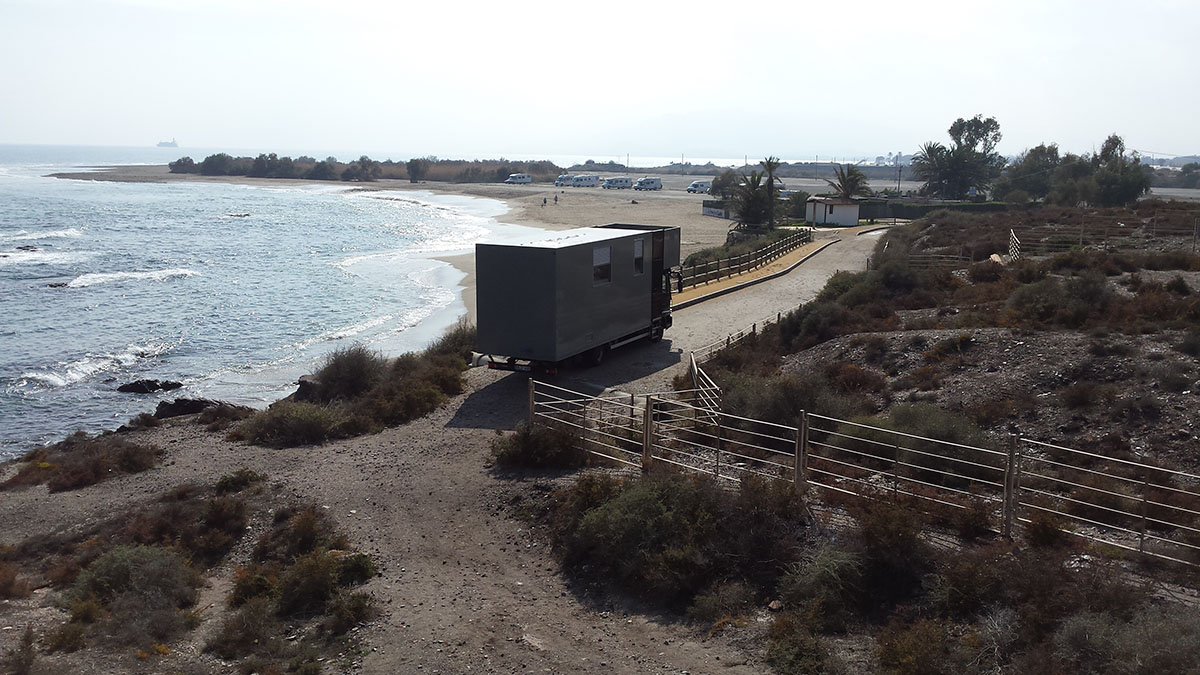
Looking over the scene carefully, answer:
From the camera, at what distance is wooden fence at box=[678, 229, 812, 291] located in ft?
107

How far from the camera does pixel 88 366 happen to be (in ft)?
92.8

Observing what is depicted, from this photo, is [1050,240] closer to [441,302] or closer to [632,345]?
[632,345]

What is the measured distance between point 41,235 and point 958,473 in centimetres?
7508

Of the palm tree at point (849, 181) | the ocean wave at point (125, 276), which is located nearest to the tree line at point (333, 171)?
the palm tree at point (849, 181)

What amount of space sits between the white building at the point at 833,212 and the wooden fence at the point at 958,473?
48150mm

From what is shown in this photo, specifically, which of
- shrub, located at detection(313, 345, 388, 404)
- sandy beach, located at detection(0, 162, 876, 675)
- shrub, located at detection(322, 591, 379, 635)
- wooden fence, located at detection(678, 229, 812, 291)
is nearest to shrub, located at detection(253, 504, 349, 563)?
sandy beach, located at detection(0, 162, 876, 675)

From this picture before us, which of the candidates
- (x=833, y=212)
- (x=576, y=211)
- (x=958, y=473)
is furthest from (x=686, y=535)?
(x=576, y=211)

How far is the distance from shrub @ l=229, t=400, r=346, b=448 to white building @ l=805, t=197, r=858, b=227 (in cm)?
4795

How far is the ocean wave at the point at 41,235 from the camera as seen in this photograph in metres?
65.0

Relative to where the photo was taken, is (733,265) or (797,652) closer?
(797,652)

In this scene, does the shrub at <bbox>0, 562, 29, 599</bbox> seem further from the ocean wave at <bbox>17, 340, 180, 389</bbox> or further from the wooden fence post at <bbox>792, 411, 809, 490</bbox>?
the ocean wave at <bbox>17, 340, 180, 389</bbox>

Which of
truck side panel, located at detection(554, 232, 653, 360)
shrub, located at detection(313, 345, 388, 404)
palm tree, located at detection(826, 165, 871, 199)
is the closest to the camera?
truck side panel, located at detection(554, 232, 653, 360)

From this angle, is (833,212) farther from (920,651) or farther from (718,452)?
(920,651)

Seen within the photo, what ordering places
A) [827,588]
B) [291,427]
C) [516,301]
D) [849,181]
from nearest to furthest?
[827,588], [291,427], [516,301], [849,181]
